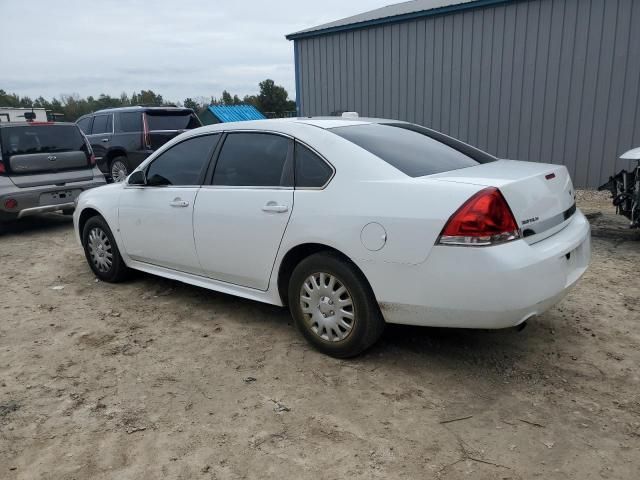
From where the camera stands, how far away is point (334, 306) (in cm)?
329

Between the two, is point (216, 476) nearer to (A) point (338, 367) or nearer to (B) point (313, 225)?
(A) point (338, 367)

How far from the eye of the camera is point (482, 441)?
258 centimetres

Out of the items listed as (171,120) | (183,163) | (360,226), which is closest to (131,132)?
(171,120)

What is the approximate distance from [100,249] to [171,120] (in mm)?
6844

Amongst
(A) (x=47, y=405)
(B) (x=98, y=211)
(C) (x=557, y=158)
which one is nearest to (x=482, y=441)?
(A) (x=47, y=405)

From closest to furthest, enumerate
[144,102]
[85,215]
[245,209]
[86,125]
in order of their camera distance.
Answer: [245,209] < [85,215] < [86,125] < [144,102]

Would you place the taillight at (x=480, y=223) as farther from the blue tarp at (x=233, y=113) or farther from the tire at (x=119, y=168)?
the blue tarp at (x=233, y=113)

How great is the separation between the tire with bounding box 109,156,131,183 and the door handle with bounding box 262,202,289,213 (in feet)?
28.4

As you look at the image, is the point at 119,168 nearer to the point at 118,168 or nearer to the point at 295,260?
the point at 118,168

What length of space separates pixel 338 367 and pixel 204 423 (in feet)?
3.05

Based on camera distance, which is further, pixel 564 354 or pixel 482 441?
pixel 564 354

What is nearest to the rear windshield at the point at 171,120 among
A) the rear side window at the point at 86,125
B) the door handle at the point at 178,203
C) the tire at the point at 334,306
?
the rear side window at the point at 86,125

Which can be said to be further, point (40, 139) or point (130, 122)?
point (130, 122)

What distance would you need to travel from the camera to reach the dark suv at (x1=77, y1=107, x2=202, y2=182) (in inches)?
431
